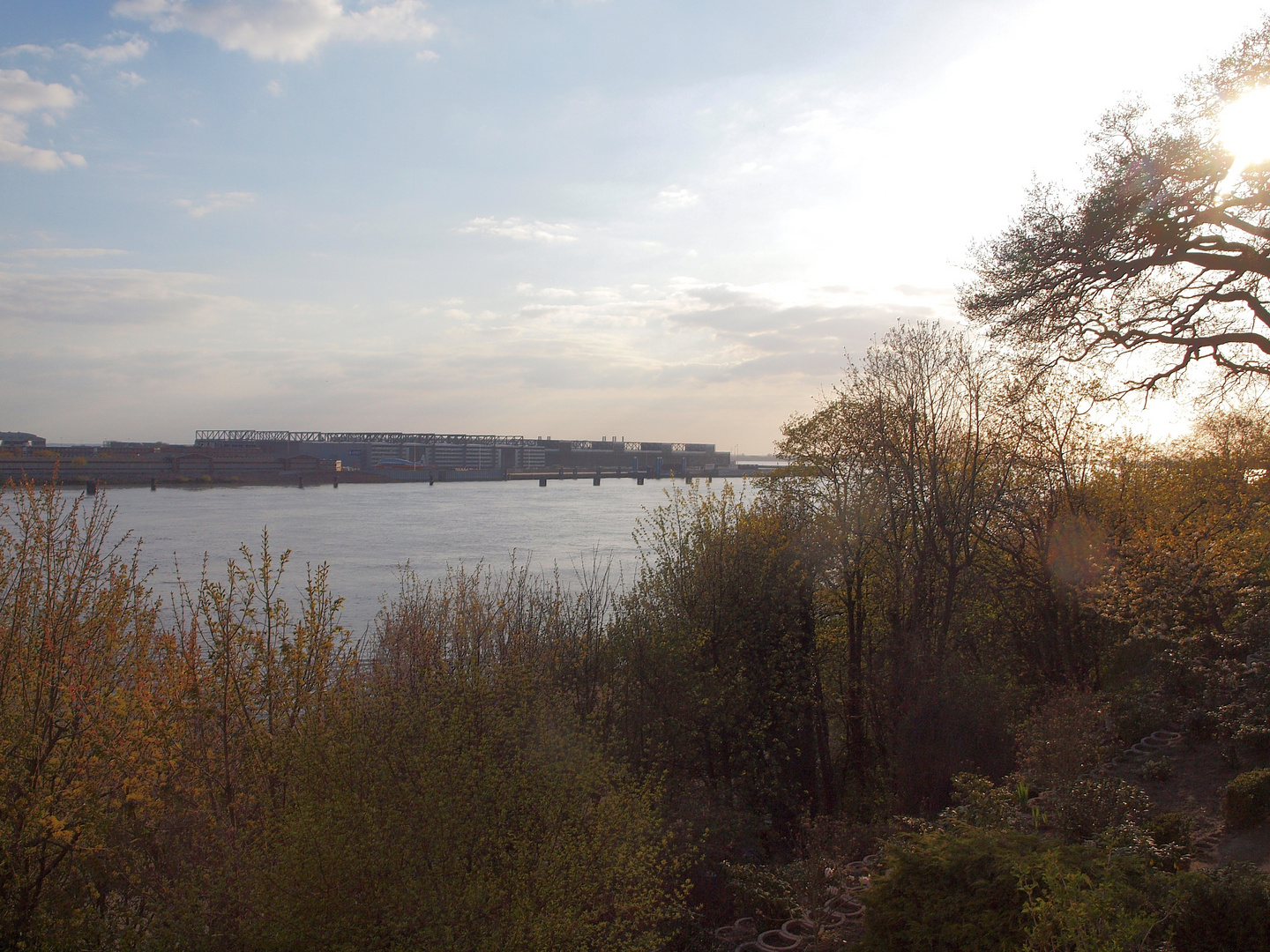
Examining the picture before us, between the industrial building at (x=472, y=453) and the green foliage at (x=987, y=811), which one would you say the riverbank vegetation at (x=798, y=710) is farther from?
the industrial building at (x=472, y=453)

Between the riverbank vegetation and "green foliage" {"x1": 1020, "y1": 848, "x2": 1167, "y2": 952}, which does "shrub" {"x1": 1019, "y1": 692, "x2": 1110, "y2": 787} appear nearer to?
the riverbank vegetation

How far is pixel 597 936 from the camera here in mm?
4762

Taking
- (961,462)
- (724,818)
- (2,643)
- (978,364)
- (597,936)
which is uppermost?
(978,364)

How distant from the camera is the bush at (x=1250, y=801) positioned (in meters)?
6.05

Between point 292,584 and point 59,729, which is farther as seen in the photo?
point 292,584

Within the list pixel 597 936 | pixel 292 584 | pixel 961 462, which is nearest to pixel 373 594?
pixel 292 584

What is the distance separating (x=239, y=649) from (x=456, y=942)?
3.52 m

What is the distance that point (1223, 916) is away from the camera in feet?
12.5

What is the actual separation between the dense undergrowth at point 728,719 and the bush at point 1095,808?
0.03 meters

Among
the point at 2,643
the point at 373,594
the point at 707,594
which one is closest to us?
the point at 2,643

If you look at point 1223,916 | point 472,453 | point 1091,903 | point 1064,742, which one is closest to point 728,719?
point 1064,742

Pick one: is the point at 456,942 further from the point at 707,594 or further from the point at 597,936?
the point at 707,594

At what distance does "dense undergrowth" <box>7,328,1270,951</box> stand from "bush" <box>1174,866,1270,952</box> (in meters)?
0.01

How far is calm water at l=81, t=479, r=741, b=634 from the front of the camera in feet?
106
